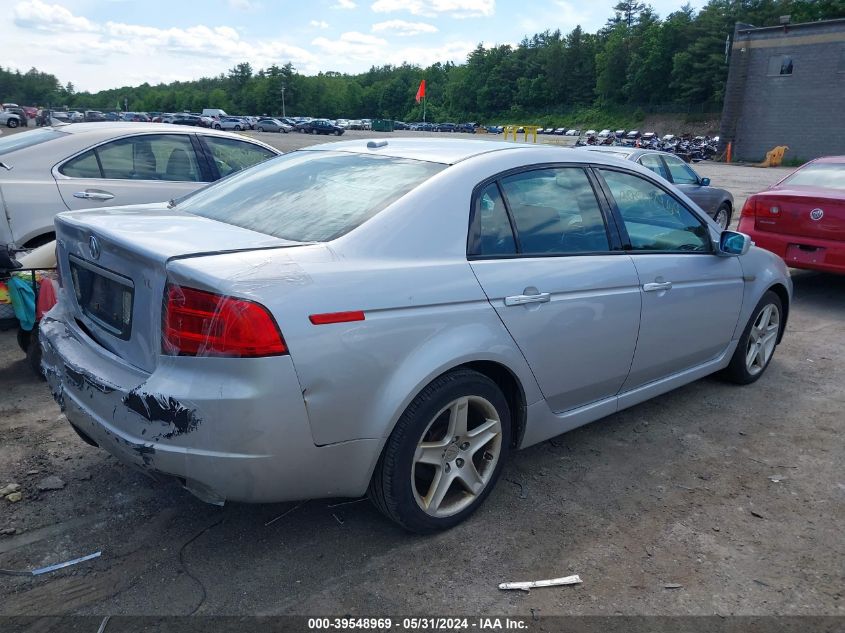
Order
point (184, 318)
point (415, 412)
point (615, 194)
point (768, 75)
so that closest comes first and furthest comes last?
point (184, 318)
point (415, 412)
point (615, 194)
point (768, 75)

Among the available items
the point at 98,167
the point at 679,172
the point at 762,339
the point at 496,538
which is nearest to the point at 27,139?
the point at 98,167

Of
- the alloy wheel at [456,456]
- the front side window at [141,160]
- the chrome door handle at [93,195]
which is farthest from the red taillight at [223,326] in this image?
the front side window at [141,160]

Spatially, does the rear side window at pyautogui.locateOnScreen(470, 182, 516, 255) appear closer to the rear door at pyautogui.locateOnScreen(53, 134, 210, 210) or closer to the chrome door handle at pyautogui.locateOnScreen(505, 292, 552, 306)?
the chrome door handle at pyautogui.locateOnScreen(505, 292, 552, 306)

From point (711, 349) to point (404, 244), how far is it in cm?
251

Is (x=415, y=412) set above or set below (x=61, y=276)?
below

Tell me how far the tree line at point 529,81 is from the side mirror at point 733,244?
74.5 m

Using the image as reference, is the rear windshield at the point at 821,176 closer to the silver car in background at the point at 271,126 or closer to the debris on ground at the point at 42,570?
the debris on ground at the point at 42,570

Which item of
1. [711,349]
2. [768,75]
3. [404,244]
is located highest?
[768,75]

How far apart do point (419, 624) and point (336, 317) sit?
1124 mm

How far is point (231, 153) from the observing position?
6852mm

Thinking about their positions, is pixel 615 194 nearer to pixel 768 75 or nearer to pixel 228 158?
pixel 228 158

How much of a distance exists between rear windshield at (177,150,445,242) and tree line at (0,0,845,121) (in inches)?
2999

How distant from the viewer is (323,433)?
247 centimetres

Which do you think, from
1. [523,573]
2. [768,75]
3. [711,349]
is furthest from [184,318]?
[768,75]
